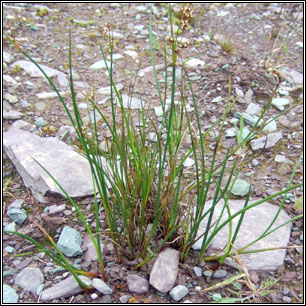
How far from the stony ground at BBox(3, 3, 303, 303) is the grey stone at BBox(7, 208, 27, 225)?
0.16 feet

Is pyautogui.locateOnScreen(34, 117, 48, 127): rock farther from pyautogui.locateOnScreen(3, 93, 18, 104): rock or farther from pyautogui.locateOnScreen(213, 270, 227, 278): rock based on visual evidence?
pyautogui.locateOnScreen(213, 270, 227, 278): rock

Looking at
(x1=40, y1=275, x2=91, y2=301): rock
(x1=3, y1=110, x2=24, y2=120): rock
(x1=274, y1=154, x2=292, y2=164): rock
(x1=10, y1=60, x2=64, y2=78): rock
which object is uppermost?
(x1=10, y1=60, x2=64, y2=78): rock

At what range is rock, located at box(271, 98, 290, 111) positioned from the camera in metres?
3.07

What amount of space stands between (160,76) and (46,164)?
1.68 meters

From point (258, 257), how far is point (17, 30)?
360 cm

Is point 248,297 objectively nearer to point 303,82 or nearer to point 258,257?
point 258,257

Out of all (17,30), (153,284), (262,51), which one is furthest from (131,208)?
(17,30)

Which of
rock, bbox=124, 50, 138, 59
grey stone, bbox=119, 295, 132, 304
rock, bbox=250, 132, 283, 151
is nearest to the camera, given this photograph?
grey stone, bbox=119, 295, 132, 304

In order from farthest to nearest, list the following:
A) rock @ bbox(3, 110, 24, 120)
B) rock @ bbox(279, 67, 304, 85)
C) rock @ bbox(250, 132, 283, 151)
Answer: rock @ bbox(279, 67, 304, 85) < rock @ bbox(3, 110, 24, 120) < rock @ bbox(250, 132, 283, 151)

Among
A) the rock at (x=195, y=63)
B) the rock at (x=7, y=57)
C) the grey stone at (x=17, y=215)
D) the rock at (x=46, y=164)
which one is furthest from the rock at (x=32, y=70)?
the grey stone at (x=17, y=215)

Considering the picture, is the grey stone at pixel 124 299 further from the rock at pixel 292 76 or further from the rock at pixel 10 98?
the rock at pixel 292 76

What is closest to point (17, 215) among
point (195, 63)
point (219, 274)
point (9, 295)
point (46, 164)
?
point (46, 164)

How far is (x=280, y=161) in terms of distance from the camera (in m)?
2.50

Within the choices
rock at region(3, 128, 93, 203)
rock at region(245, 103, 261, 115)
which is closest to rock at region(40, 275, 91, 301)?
rock at region(3, 128, 93, 203)
